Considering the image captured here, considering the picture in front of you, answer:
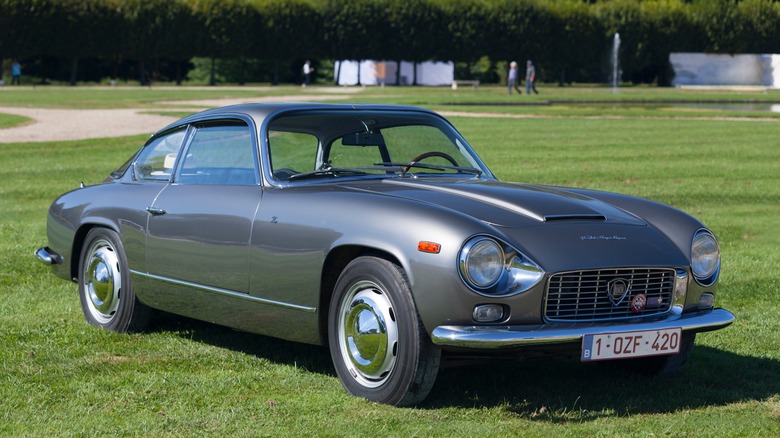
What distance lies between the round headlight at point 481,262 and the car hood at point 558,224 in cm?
12

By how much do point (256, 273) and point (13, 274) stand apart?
3.89 meters

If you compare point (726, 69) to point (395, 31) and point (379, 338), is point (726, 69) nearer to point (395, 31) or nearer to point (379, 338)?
point (395, 31)

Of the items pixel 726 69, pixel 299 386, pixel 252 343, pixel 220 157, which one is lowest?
pixel 726 69

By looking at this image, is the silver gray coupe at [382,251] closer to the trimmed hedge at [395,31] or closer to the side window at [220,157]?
the side window at [220,157]

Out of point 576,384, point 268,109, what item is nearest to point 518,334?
point 576,384

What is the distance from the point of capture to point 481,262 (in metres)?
4.90

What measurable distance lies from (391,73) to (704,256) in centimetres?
6964

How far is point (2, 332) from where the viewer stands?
6.74 m

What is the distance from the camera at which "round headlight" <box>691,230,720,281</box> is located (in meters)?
5.52

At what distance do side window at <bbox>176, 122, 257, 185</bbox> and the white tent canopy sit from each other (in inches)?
2641

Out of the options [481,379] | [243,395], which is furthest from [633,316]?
[243,395]

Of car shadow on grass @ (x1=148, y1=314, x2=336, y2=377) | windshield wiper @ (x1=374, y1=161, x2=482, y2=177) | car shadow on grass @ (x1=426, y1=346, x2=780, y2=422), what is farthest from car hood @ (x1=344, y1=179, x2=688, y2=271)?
car shadow on grass @ (x1=148, y1=314, x2=336, y2=377)

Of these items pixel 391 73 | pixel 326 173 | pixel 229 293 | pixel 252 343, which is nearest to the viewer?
pixel 229 293

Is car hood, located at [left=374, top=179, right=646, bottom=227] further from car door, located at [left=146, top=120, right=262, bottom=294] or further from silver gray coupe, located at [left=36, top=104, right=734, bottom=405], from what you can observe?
car door, located at [left=146, top=120, right=262, bottom=294]
